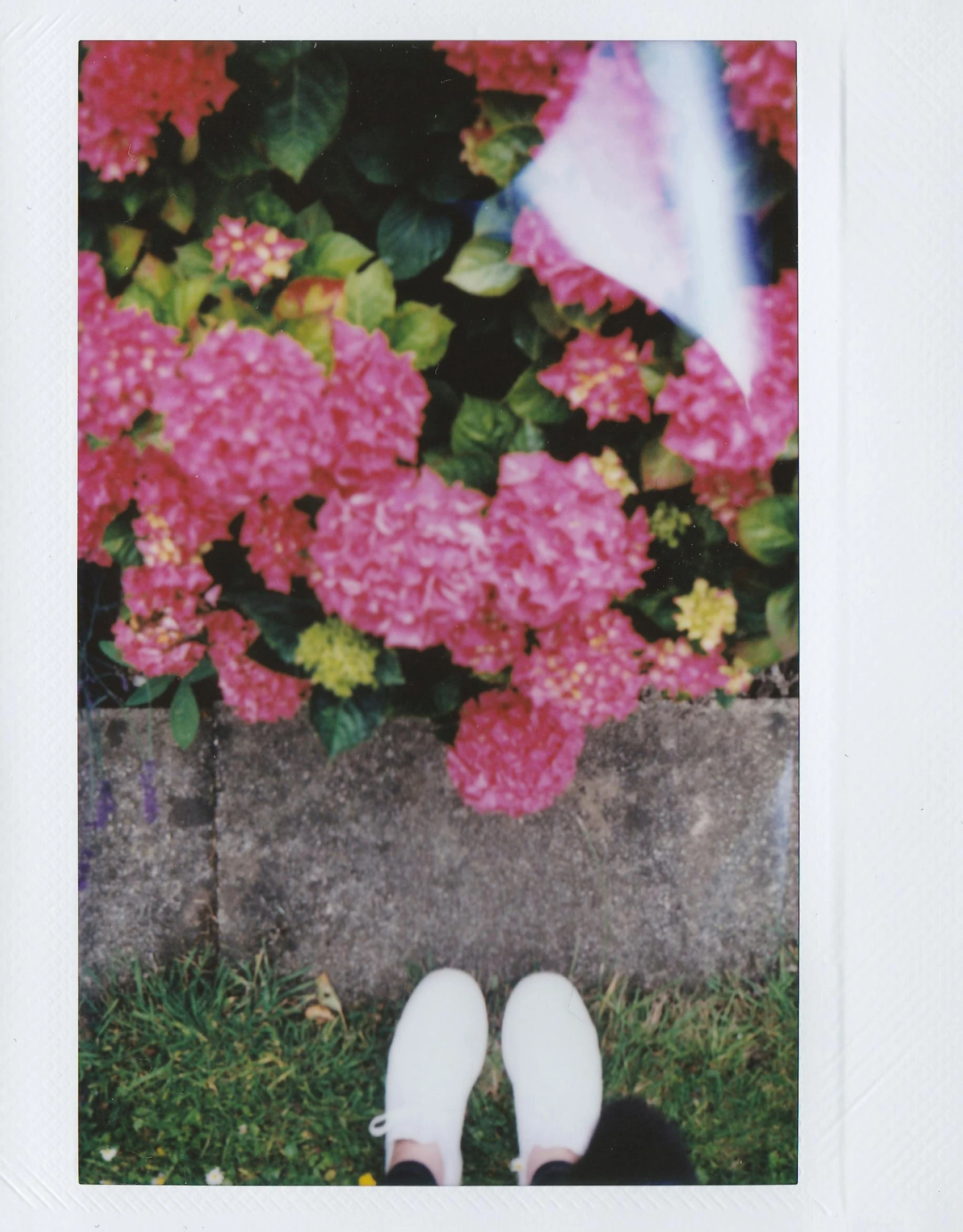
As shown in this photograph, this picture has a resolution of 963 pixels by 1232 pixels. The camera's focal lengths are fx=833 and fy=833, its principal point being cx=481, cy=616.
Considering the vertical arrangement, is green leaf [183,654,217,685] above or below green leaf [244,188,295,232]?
below

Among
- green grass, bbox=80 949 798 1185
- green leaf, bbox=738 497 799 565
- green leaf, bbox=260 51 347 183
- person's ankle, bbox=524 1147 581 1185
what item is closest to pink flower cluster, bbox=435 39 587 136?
green leaf, bbox=260 51 347 183

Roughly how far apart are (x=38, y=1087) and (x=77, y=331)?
2.57 ft

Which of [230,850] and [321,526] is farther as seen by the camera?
[230,850]

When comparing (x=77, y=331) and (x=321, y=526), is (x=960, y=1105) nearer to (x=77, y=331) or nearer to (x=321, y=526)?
(x=321, y=526)

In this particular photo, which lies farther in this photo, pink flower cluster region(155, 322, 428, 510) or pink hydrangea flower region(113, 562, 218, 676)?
pink hydrangea flower region(113, 562, 218, 676)

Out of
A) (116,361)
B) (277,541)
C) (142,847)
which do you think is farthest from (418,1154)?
(116,361)

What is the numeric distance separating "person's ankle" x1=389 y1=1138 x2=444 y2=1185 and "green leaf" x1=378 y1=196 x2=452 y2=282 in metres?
0.87

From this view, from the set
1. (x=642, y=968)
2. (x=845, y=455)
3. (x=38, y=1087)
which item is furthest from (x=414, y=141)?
(x=38, y=1087)

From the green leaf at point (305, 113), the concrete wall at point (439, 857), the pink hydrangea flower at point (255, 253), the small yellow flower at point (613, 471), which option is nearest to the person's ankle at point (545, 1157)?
the concrete wall at point (439, 857)

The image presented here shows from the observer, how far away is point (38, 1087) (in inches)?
34.2

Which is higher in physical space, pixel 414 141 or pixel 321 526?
pixel 414 141

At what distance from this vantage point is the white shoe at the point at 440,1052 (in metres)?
0.90

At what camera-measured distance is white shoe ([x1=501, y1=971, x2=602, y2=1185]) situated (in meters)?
0.87

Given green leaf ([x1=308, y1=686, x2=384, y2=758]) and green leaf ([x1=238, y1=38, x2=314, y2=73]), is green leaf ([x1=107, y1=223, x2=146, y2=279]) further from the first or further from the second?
green leaf ([x1=308, y1=686, x2=384, y2=758])
